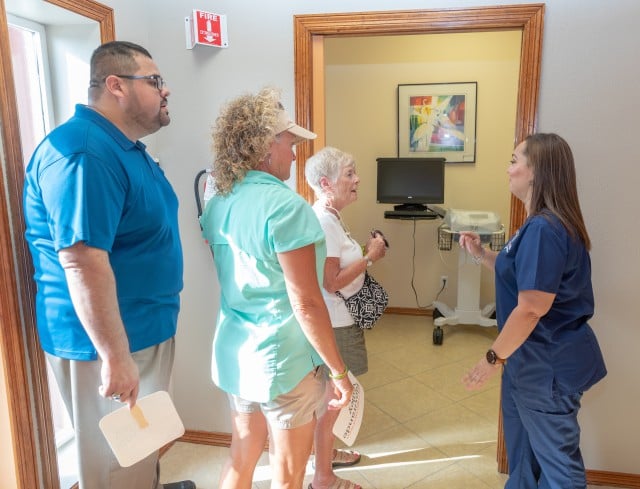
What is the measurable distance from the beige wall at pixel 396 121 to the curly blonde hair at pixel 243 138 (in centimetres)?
302

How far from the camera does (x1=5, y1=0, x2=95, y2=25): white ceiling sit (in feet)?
5.47

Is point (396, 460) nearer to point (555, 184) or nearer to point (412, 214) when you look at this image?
point (555, 184)

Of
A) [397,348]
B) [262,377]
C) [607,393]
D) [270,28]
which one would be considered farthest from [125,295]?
[397,348]

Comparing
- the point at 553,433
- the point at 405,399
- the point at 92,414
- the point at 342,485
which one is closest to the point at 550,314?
the point at 553,433

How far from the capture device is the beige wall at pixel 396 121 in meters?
4.04

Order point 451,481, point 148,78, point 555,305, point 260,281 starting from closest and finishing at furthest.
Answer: point 260,281 < point 148,78 < point 555,305 < point 451,481

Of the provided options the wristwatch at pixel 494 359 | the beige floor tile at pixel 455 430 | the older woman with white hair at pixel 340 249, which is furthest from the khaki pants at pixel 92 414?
the beige floor tile at pixel 455 430

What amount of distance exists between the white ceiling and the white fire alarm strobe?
1.34 feet

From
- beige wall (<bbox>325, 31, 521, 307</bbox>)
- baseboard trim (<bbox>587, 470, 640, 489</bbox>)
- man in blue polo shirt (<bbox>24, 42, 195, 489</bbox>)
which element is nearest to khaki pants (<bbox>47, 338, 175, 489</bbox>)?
man in blue polo shirt (<bbox>24, 42, 195, 489</bbox>)

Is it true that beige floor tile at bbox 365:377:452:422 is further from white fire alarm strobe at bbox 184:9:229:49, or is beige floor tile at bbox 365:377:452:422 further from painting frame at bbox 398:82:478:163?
white fire alarm strobe at bbox 184:9:229:49

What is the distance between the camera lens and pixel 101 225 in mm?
1207

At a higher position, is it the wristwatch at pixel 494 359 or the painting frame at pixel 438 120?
the painting frame at pixel 438 120

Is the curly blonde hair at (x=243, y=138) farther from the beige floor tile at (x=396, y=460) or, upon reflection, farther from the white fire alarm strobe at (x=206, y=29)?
the beige floor tile at (x=396, y=460)

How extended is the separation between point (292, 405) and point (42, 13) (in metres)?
1.60
